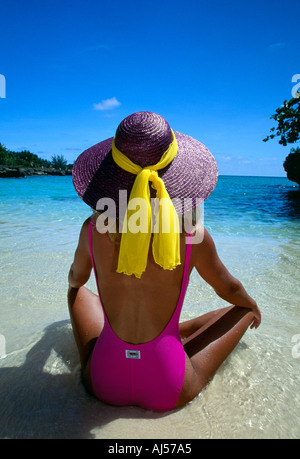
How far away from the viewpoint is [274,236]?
6.68m

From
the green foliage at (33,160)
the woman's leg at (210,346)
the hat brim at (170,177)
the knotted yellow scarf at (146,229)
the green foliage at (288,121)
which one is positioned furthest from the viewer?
the green foliage at (33,160)

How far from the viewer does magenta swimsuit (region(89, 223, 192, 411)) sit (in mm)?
1501

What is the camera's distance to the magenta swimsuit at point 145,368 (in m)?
1.50

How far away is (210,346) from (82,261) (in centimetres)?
91

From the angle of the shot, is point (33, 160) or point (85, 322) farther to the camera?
point (33, 160)

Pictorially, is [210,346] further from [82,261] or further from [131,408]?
[82,261]

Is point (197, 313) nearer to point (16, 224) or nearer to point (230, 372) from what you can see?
point (230, 372)

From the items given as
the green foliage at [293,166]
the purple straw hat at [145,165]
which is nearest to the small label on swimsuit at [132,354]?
the purple straw hat at [145,165]

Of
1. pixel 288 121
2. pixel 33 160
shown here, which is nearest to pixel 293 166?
pixel 288 121

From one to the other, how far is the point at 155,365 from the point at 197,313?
62.0 inches

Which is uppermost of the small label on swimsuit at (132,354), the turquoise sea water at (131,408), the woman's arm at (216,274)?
the woman's arm at (216,274)

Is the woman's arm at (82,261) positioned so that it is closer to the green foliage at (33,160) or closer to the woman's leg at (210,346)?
the woman's leg at (210,346)

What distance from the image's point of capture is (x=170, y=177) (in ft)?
4.58

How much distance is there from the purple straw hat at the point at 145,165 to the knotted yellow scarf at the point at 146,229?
63 millimetres
